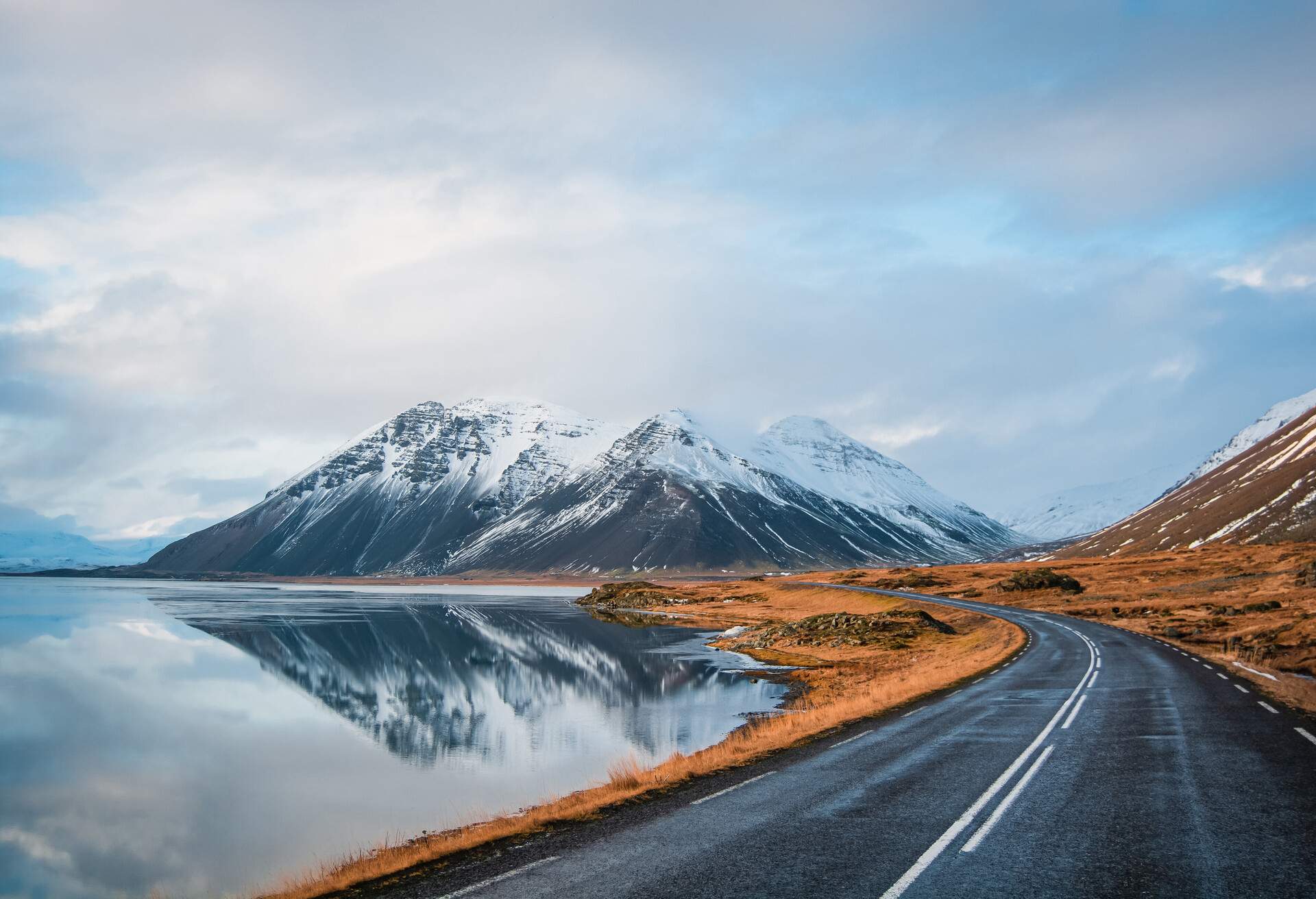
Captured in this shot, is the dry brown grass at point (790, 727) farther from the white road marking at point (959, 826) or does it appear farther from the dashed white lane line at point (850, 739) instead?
the white road marking at point (959, 826)

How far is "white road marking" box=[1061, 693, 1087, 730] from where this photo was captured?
889 inches

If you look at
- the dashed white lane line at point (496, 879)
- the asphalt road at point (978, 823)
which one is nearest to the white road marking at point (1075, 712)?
the asphalt road at point (978, 823)

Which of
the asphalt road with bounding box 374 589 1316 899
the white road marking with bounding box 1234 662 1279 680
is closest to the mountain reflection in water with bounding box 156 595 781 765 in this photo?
the asphalt road with bounding box 374 589 1316 899

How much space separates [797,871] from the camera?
1183 centimetres

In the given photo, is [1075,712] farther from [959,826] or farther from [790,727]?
[959,826]

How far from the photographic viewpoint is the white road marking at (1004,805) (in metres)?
12.8

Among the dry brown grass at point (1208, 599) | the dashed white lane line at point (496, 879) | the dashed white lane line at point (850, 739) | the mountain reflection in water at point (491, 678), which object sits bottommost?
the mountain reflection in water at point (491, 678)

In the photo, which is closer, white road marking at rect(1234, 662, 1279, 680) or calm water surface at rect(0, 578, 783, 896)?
calm water surface at rect(0, 578, 783, 896)

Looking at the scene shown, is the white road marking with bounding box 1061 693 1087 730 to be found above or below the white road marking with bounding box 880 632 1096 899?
below

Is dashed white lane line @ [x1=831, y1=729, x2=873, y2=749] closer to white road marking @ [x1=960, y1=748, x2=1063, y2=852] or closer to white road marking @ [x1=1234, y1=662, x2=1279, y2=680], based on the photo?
white road marking @ [x1=960, y1=748, x2=1063, y2=852]

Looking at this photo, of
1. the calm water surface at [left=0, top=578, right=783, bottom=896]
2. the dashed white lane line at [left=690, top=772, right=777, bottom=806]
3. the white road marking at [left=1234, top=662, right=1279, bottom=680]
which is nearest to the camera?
the dashed white lane line at [left=690, top=772, right=777, bottom=806]

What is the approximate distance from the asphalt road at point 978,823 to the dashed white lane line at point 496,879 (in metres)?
0.04

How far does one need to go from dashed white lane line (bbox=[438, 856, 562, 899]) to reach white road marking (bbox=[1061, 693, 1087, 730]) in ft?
50.6

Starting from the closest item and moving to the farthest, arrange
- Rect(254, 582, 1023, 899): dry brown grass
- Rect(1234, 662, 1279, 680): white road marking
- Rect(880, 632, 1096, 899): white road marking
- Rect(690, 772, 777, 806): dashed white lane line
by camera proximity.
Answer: Rect(880, 632, 1096, 899): white road marking → Rect(254, 582, 1023, 899): dry brown grass → Rect(690, 772, 777, 806): dashed white lane line → Rect(1234, 662, 1279, 680): white road marking
